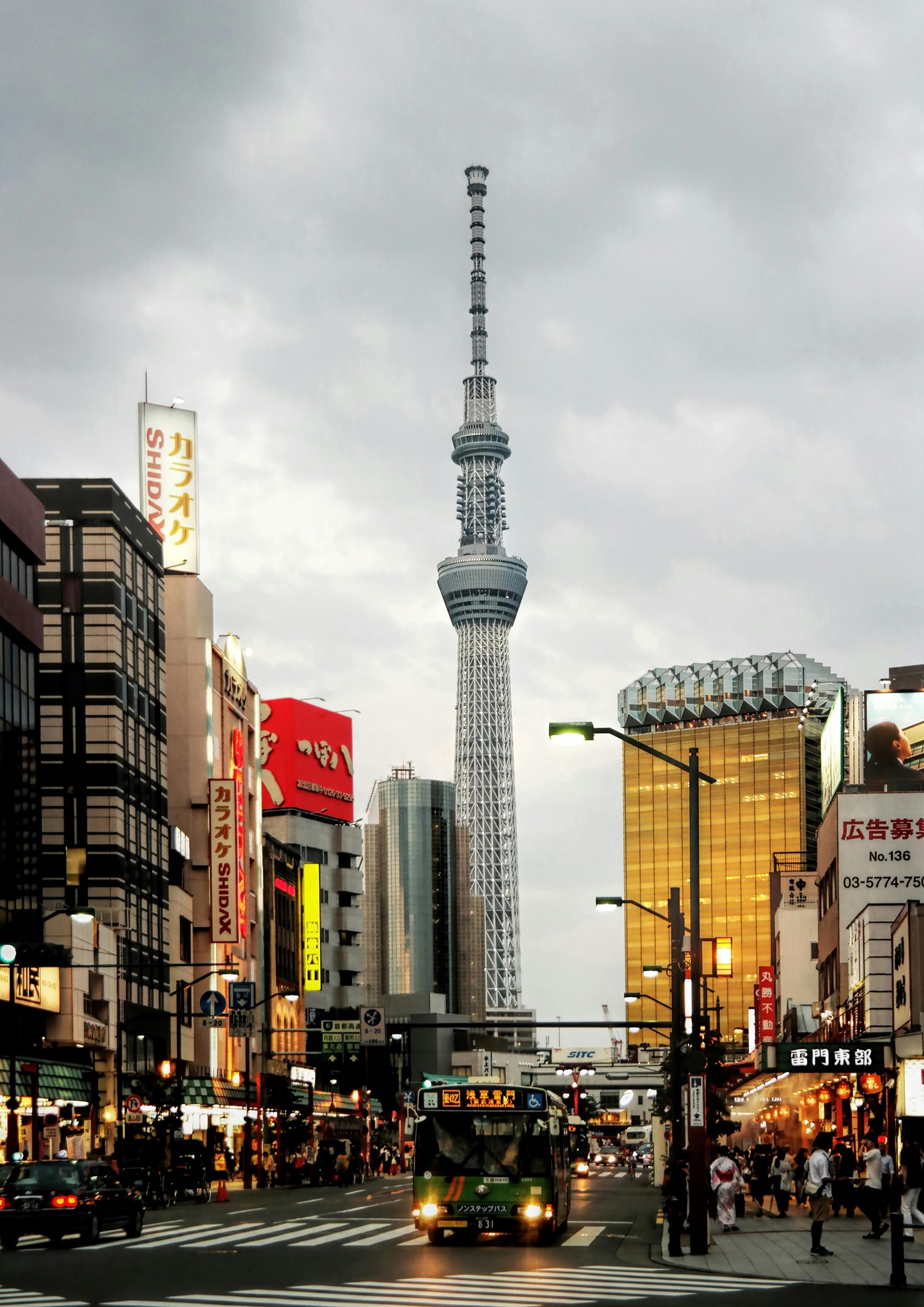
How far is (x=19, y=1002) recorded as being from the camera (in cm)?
6438

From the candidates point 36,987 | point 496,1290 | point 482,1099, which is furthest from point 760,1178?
point 496,1290

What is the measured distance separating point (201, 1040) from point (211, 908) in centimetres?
743

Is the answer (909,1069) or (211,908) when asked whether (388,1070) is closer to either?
(211,908)

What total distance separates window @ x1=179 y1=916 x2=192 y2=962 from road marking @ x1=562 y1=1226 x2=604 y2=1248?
57.7 metres

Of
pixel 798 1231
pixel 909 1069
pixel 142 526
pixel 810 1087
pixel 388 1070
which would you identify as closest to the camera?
pixel 798 1231

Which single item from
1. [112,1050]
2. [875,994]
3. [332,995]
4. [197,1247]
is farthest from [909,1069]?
[332,995]

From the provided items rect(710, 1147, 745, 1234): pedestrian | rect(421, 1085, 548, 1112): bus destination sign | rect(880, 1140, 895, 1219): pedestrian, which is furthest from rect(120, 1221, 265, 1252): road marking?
rect(880, 1140, 895, 1219): pedestrian

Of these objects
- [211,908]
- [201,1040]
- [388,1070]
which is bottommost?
[388,1070]

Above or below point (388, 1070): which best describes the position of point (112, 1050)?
above

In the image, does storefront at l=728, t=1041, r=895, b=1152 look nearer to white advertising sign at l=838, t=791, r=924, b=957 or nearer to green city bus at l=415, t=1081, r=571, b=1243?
white advertising sign at l=838, t=791, r=924, b=957

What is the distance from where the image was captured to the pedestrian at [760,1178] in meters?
53.2

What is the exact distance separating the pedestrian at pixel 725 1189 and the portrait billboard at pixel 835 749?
39.7 metres

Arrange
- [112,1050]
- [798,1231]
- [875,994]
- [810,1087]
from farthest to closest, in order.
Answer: [112,1050] < [810,1087] < [875,994] < [798,1231]

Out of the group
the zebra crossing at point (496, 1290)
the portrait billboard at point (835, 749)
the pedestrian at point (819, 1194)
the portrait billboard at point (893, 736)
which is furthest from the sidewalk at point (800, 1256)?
the portrait billboard at point (893, 736)
